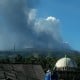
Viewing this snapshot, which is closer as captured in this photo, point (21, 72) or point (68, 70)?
point (21, 72)

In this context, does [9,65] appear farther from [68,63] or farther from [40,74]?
[68,63]

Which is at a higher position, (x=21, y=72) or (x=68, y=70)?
(x=68, y=70)

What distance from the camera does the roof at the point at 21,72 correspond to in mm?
33562

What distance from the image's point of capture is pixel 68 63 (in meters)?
93.6

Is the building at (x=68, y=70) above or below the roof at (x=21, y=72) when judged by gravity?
above

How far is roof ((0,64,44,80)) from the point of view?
33.6 m

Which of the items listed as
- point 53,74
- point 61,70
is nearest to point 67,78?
point 61,70

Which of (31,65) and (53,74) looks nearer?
(53,74)

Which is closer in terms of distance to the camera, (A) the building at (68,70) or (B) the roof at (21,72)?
(B) the roof at (21,72)

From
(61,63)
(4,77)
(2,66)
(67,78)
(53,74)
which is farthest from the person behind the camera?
(61,63)

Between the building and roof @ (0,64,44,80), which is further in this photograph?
the building

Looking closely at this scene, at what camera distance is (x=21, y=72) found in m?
34.8

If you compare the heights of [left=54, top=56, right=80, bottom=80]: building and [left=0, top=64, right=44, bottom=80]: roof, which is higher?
[left=54, top=56, right=80, bottom=80]: building

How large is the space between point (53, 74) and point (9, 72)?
9.71 metres
